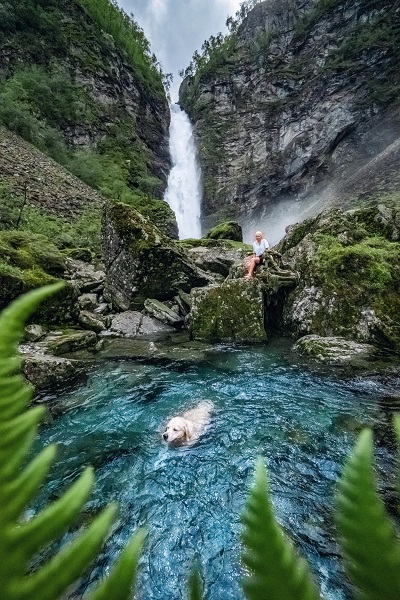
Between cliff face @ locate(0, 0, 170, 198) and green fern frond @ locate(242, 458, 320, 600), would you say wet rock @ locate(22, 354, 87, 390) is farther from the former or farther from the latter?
cliff face @ locate(0, 0, 170, 198)

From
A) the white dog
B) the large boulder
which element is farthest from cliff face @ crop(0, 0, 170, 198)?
the white dog

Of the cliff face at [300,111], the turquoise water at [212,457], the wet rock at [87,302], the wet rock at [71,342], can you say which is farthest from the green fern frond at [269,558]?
the cliff face at [300,111]

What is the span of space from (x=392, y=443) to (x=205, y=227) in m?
45.3

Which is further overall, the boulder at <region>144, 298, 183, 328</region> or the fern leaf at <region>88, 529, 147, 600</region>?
the boulder at <region>144, 298, 183, 328</region>

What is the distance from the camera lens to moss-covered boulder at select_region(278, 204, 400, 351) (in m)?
8.23

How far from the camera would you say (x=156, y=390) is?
6734 mm

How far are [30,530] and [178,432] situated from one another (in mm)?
4664

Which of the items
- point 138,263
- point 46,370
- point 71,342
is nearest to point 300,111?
point 138,263

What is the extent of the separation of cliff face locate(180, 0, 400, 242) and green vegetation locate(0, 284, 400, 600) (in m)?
37.1

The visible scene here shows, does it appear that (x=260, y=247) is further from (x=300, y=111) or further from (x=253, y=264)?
(x=300, y=111)

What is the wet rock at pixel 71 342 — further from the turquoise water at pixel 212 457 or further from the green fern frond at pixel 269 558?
the green fern frond at pixel 269 558

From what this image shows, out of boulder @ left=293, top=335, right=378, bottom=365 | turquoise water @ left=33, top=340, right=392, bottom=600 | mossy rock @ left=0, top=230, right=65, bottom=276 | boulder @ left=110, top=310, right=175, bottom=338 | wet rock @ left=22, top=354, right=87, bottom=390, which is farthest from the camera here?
mossy rock @ left=0, top=230, right=65, bottom=276

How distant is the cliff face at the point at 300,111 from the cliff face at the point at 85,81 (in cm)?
1109

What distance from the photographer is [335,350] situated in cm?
768
